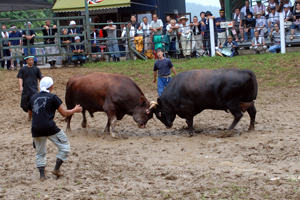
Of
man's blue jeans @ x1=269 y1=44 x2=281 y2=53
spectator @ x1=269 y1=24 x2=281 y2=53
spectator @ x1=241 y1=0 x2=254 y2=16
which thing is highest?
spectator @ x1=241 y1=0 x2=254 y2=16

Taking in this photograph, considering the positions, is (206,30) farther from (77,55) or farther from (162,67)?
(162,67)

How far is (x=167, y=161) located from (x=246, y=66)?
821cm

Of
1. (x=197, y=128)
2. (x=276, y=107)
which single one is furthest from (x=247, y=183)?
(x=276, y=107)

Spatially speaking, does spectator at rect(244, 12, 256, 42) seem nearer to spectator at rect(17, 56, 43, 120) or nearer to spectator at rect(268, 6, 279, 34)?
spectator at rect(268, 6, 279, 34)

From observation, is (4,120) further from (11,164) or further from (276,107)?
(276,107)

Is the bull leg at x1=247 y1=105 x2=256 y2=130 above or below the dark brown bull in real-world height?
below

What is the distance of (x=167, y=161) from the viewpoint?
6.78 m

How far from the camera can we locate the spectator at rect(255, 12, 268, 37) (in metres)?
15.4

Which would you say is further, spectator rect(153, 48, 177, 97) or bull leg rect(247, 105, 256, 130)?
spectator rect(153, 48, 177, 97)

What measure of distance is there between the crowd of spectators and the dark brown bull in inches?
280

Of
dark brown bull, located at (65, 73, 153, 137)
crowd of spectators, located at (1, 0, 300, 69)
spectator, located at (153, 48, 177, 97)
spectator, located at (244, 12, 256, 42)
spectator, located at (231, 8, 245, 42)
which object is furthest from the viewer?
spectator, located at (231, 8, 245, 42)

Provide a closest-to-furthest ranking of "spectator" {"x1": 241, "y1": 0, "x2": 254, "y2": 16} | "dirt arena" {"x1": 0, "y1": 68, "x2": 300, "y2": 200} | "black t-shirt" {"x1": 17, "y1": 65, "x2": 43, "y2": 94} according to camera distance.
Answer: "dirt arena" {"x1": 0, "y1": 68, "x2": 300, "y2": 200}
"black t-shirt" {"x1": 17, "y1": 65, "x2": 43, "y2": 94}
"spectator" {"x1": 241, "y1": 0, "x2": 254, "y2": 16}

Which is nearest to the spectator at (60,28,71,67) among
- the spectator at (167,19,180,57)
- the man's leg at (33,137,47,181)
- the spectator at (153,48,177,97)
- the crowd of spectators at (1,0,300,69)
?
the crowd of spectators at (1,0,300,69)

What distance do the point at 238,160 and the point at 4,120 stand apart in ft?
23.0
